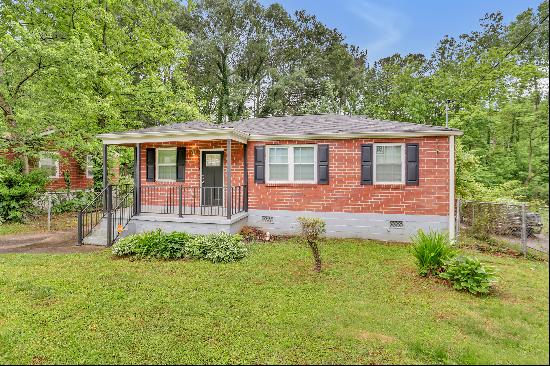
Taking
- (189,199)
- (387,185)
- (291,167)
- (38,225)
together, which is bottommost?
(38,225)

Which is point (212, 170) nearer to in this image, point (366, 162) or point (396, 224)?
point (366, 162)

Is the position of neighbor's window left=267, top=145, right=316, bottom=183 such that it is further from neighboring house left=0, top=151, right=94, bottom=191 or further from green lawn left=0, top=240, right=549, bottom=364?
neighboring house left=0, top=151, right=94, bottom=191

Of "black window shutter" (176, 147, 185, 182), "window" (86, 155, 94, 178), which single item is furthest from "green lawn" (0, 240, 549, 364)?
"window" (86, 155, 94, 178)

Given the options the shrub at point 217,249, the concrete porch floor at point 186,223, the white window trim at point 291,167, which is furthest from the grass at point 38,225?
the white window trim at point 291,167

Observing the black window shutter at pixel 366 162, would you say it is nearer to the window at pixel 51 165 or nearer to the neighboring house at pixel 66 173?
the neighboring house at pixel 66 173

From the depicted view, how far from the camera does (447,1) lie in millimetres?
5434

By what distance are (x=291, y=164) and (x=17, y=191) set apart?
1131cm

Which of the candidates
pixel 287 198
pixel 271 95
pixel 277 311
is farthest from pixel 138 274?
pixel 271 95

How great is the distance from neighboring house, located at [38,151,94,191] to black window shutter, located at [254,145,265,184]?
11028 millimetres

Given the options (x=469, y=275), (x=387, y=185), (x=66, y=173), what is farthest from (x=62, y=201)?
(x=469, y=275)

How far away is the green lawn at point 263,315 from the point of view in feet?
11.2

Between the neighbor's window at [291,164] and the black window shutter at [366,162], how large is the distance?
159cm

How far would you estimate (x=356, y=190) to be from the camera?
9562 mm

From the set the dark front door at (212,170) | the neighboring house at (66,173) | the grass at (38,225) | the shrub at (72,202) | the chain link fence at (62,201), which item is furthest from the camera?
the neighboring house at (66,173)
